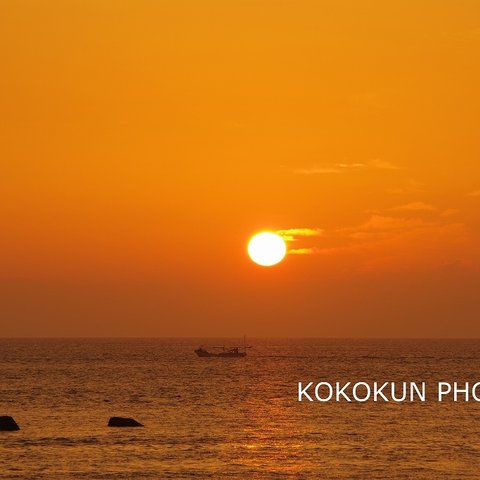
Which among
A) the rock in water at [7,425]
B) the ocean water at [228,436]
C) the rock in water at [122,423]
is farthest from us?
the rock in water at [122,423]

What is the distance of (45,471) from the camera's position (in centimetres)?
5950

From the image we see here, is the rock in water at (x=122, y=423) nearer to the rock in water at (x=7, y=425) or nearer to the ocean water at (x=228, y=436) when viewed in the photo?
the ocean water at (x=228, y=436)

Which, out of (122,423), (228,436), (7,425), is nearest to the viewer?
(228,436)

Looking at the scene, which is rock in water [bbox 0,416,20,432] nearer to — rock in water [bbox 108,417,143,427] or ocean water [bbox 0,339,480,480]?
ocean water [bbox 0,339,480,480]

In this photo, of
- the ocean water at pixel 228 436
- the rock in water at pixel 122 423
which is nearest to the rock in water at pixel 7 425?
the ocean water at pixel 228 436

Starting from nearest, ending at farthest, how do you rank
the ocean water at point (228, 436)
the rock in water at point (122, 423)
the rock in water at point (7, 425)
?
1. the ocean water at point (228, 436)
2. the rock in water at point (7, 425)
3. the rock in water at point (122, 423)

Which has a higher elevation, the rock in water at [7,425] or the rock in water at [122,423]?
the rock in water at [122,423]

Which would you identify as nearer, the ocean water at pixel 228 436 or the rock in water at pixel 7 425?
the ocean water at pixel 228 436

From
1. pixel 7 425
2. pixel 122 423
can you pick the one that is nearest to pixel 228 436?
pixel 122 423

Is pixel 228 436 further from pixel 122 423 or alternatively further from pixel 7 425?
pixel 7 425

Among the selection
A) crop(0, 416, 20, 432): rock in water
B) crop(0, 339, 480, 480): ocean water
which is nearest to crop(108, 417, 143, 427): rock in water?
crop(0, 339, 480, 480): ocean water

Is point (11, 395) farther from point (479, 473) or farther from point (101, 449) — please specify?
point (479, 473)

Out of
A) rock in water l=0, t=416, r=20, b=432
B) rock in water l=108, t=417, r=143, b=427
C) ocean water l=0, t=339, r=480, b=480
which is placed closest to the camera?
ocean water l=0, t=339, r=480, b=480

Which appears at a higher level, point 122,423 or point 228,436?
point 122,423
